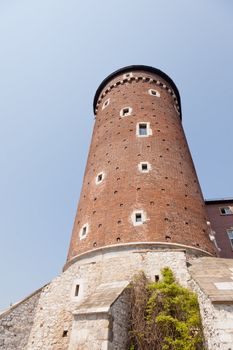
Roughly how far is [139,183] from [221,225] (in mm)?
10849

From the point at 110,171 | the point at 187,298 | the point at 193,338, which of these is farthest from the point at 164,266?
the point at 110,171

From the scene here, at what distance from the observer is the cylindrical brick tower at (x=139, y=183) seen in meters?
13.8

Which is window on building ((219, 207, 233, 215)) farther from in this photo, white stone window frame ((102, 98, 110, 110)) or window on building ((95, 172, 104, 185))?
white stone window frame ((102, 98, 110, 110))

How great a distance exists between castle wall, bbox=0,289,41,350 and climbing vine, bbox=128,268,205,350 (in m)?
5.37

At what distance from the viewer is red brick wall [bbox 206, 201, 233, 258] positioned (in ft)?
69.4

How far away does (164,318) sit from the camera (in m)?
9.62

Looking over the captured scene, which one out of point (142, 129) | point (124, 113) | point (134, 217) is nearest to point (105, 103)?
point (124, 113)

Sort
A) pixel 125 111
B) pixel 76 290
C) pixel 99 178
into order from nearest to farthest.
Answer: pixel 76 290 < pixel 99 178 < pixel 125 111

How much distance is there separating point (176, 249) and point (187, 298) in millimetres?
2680

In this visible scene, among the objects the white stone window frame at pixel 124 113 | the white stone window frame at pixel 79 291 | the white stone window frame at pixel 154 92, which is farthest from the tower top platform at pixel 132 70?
the white stone window frame at pixel 79 291

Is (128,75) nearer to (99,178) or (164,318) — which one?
(99,178)

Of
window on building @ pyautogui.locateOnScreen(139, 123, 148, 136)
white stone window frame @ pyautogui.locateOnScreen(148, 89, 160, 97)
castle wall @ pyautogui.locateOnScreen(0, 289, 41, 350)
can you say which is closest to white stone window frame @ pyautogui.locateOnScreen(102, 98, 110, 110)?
white stone window frame @ pyautogui.locateOnScreen(148, 89, 160, 97)

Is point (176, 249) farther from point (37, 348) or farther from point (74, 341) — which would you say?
point (37, 348)

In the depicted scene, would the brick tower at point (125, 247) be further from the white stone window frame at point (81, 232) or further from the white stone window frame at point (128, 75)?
the white stone window frame at point (128, 75)
